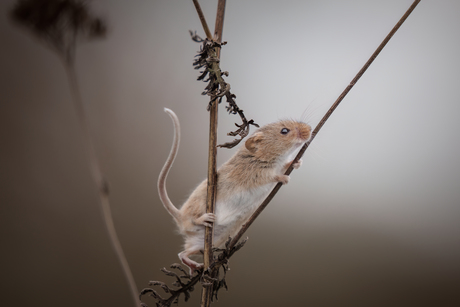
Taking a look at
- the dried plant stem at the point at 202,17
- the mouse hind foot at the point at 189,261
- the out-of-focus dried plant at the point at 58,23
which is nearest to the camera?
the dried plant stem at the point at 202,17

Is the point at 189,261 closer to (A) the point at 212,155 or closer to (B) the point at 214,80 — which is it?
(A) the point at 212,155

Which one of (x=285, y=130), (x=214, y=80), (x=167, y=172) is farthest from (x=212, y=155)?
(x=285, y=130)

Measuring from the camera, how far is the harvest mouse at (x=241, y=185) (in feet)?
2.71

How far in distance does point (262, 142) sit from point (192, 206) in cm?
24

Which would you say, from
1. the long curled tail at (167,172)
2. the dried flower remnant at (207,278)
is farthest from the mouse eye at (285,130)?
the dried flower remnant at (207,278)

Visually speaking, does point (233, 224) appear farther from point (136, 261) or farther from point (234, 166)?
point (136, 261)

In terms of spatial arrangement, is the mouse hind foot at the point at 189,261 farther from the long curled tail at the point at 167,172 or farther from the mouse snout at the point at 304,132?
the mouse snout at the point at 304,132

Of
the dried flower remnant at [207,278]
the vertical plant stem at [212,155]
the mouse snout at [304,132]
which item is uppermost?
the mouse snout at [304,132]

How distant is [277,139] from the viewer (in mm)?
898

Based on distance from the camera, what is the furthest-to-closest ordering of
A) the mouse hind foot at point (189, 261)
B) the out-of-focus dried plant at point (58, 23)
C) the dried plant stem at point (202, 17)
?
the mouse hind foot at point (189, 261)
the out-of-focus dried plant at point (58, 23)
the dried plant stem at point (202, 17)

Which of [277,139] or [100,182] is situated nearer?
[100,182]

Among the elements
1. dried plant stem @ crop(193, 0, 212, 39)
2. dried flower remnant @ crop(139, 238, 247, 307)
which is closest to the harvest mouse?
dried flower remnant @ crop(139, 238, 247, 307)

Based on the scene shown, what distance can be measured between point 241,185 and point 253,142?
115 mm

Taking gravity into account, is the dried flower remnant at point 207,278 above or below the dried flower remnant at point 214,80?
below
